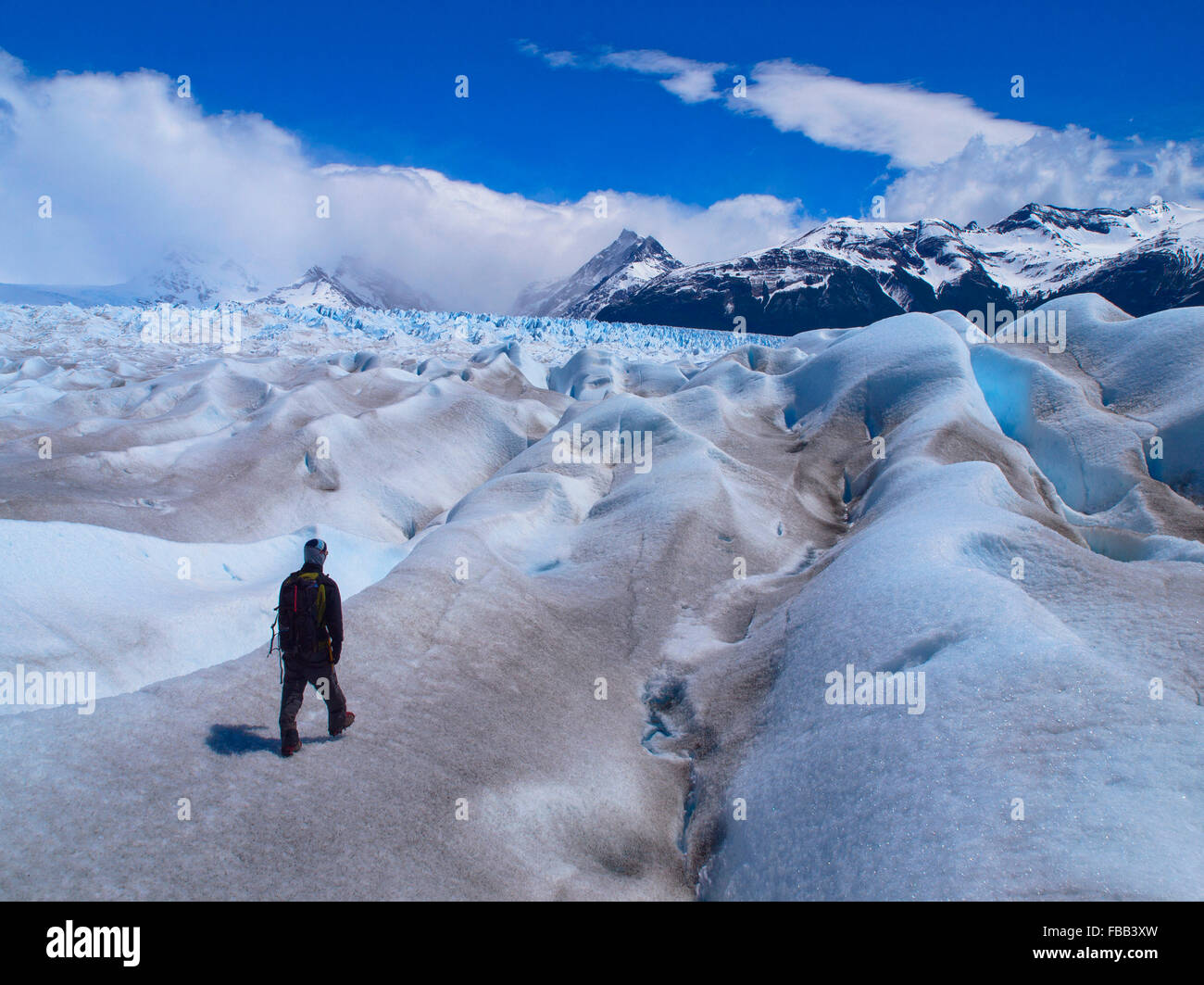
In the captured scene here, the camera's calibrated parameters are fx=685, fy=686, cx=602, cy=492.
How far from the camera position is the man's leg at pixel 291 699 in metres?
5.46

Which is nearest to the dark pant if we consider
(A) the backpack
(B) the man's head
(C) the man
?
(C) the man

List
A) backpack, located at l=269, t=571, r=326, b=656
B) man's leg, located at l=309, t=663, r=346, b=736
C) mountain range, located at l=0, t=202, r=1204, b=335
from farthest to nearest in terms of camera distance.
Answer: mountain range, located at l=0, t=202, r=1204, b=335, man's leg, located at l=309, t=663, r=346, b=736, backpack, located at l=269, t=571, r=326, b=656

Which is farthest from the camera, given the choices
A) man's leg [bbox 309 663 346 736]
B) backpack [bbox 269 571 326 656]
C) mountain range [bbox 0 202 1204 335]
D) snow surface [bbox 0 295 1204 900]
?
mountain range [bbox 0 202 1204 335]

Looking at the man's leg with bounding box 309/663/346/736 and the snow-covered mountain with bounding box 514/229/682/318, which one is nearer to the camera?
the man's leg with bounding box 309/663/346/736

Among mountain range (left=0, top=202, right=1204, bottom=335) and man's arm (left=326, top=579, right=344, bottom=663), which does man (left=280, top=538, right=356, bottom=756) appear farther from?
mountain range (left=0, top=202, right=1204, bottom=335)

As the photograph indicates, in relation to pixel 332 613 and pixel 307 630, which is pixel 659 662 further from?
pixel 307 630

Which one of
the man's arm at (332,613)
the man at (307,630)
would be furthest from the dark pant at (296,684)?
the man's arm at (332,613)

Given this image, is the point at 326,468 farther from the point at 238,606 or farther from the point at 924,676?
the point at 924,676

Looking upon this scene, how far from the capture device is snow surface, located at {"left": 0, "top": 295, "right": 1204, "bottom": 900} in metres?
4.77

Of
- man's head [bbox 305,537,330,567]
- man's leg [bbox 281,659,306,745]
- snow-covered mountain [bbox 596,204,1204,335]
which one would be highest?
snow-covered mountain [bbox 596,204,1204,335]

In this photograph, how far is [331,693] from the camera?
19.0ft

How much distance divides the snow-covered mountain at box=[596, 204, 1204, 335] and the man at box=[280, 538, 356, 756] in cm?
14055

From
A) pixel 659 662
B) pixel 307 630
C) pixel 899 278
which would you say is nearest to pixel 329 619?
pixel 307 630

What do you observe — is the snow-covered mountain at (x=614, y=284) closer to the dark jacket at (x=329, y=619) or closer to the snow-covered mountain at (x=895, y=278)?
the snow-covered mountain at (x=895, y=278)
